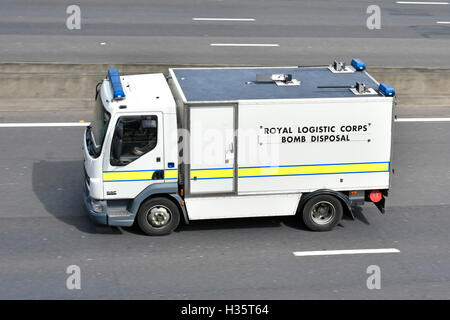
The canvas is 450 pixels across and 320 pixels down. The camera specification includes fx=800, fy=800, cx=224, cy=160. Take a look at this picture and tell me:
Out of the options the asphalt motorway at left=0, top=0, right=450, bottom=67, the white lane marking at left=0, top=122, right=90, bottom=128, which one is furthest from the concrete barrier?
the asphalt motorway at left=0, top=0, right=450, bottom=67

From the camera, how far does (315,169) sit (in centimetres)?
1320

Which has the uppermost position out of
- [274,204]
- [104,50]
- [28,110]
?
[104,50]

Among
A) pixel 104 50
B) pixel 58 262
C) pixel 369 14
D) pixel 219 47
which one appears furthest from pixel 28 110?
pixel 369 14

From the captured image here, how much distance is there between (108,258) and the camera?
41.5 ft

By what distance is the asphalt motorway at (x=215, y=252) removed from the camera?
38.9 ft

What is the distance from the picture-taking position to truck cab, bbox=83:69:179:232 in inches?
497

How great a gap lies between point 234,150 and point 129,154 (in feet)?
5.52

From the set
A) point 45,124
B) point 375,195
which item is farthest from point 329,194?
point 45,124

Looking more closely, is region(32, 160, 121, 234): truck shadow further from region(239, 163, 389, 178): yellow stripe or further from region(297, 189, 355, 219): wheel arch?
region(297, 189, 355, 219): wheel arch

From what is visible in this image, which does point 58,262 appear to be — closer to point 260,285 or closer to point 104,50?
point 260,285

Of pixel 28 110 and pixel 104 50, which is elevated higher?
pixel 104 50

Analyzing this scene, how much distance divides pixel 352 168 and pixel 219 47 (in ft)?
35.0

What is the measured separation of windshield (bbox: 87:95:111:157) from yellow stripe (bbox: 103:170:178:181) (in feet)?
1.31

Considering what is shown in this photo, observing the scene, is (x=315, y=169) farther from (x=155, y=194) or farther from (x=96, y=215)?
(x=96, y=215)
